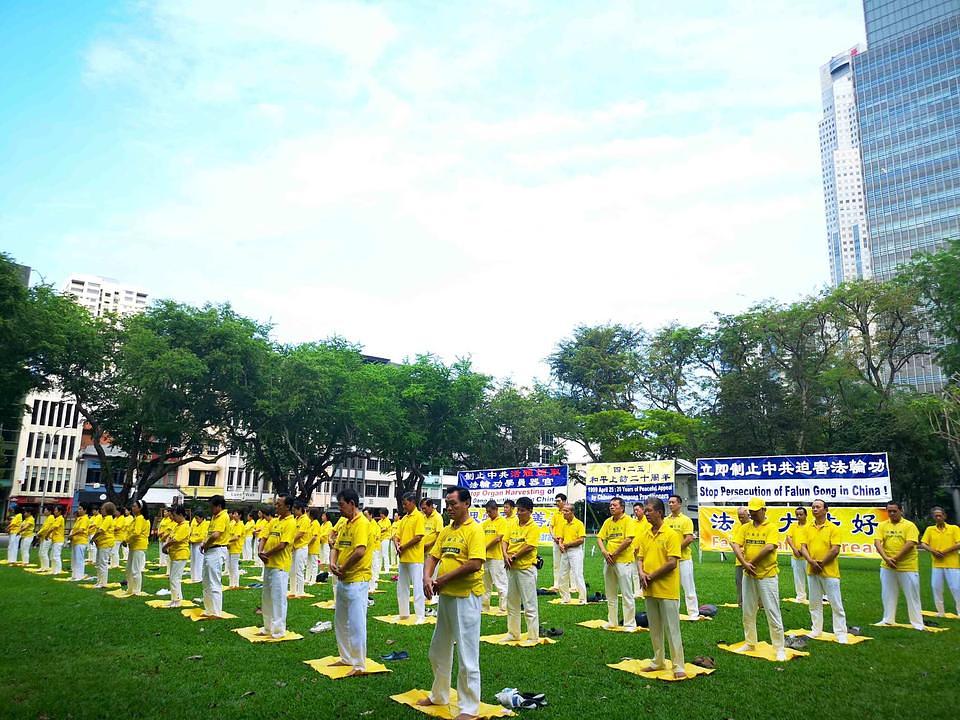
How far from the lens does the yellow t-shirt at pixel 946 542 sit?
39.8 feet

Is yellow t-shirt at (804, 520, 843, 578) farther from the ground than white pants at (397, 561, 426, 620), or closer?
farther from the ground

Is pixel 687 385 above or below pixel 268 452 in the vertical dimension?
above

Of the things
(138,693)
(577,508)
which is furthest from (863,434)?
(138,693)

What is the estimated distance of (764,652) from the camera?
29.0ft

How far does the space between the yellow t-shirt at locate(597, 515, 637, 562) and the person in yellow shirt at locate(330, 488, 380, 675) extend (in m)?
4.52

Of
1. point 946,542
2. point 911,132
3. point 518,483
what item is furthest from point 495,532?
point 911,132

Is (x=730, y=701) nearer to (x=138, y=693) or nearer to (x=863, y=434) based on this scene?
(x=138, y=693)

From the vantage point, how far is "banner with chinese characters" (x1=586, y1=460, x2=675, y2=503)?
23516 millimetres

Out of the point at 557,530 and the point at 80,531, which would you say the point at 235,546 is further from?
the point at 557,530

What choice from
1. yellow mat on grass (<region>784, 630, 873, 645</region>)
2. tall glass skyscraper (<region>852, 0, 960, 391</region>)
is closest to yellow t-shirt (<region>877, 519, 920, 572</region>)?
yellow mat on grass (<region>784, 630, 873, 645</region>)

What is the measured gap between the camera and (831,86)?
160m

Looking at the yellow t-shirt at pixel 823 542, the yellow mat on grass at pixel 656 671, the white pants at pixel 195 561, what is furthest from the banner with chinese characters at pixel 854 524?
the white pants at pixel 195 561

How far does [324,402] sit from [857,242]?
148m

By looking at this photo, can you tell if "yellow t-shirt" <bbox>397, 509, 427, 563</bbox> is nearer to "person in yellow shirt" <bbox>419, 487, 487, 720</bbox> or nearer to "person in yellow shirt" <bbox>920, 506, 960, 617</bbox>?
"person in yellow shirt" <bbox>419, 487, 487, 720</bbox>
